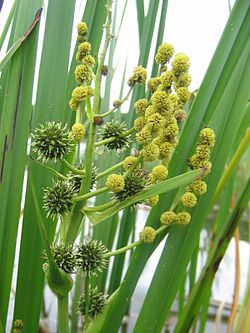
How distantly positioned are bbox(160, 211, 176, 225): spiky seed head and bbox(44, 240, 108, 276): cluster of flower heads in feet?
0.27

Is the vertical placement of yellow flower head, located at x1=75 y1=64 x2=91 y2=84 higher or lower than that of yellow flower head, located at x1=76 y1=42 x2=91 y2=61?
lower

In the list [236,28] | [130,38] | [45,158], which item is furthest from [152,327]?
[130,38]

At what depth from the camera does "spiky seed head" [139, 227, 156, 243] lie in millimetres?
601

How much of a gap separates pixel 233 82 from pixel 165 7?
9.1 inches

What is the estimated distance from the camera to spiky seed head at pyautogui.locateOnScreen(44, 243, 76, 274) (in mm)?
567

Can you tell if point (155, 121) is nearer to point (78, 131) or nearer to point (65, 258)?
point (78, 131)

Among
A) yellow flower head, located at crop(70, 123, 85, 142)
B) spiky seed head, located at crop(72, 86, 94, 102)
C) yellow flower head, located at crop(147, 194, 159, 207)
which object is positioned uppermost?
spiky seed head, located at crop(72, 86, 94, 102)

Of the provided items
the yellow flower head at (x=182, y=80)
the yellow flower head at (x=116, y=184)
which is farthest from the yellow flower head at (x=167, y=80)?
the yellow flower head at (x=116, y=184)

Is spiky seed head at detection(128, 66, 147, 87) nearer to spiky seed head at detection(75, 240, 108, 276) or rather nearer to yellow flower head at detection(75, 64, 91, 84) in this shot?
yellow flower head at detection(75, 64, 91, 84)

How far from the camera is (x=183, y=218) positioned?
23.9 inches

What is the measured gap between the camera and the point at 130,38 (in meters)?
1.28

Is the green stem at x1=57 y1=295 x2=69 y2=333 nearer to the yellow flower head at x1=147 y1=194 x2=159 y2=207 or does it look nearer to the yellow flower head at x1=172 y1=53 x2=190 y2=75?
the yellow flower head at x1=147 y1=194 x2=159 y2=207

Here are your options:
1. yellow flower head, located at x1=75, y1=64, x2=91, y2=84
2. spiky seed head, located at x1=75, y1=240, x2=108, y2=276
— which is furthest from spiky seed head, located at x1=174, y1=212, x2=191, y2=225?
yellow flower head, located at x1=75, y1=64, x2=91, y2=84

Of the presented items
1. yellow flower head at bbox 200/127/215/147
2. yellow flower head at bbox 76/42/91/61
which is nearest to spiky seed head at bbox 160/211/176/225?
yellow flower head at bbox 200/127/215/147
